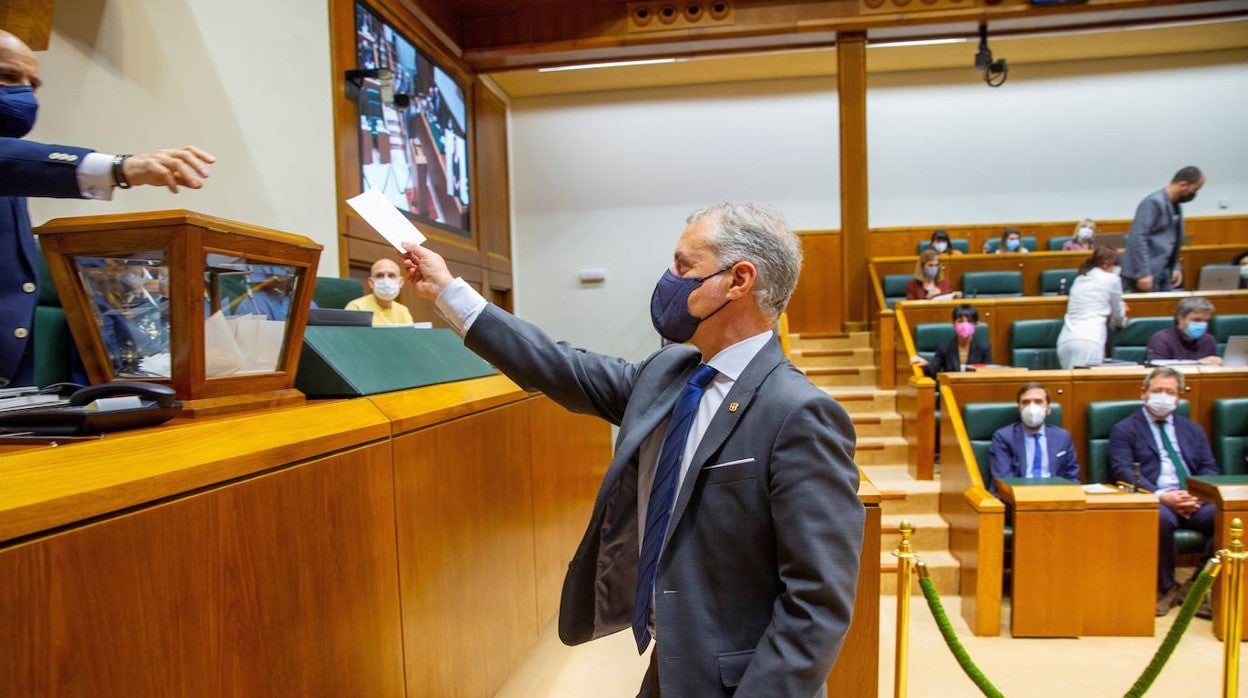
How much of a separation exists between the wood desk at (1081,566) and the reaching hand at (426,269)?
107 inches

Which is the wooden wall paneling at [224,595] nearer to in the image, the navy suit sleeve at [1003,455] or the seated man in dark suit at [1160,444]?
the navy suit sleeve at [1003,455]

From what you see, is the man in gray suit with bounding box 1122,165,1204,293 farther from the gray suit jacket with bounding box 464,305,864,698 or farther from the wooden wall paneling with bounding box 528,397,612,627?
the gray suit jacket with bounding box 464,305,864,698

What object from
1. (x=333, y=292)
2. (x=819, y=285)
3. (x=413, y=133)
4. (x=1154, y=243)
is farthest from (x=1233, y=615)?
(x=819, y=285)

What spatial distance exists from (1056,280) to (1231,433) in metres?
2.99

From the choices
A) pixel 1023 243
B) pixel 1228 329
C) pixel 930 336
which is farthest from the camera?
pixel 1023 243

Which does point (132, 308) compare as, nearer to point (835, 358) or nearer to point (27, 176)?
point (27, 176)

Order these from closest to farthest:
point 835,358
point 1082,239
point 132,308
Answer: point 132,308
point 835,358
point 1082,239

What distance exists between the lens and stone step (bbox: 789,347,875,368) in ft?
19.4

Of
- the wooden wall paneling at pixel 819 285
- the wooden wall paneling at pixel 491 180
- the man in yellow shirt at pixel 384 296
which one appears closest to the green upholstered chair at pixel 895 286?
the wooden wall paneling at pixel 819 285

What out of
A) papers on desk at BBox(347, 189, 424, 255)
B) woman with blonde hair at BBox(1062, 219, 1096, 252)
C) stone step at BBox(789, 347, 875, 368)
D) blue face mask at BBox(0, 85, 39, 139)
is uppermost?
woman with blonde hair at BBox(1062, 219, 1096, 252)

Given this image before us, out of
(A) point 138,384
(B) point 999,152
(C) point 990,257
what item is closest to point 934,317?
(C) point 990,257

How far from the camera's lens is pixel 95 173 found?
103cm

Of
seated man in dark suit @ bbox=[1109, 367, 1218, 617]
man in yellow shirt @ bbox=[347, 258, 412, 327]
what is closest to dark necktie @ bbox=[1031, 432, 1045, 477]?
seated man in dark suit @ bbox=[1109, 367, 1218, 617]

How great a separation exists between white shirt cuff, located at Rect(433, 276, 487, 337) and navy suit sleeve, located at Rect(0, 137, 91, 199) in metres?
0.55
